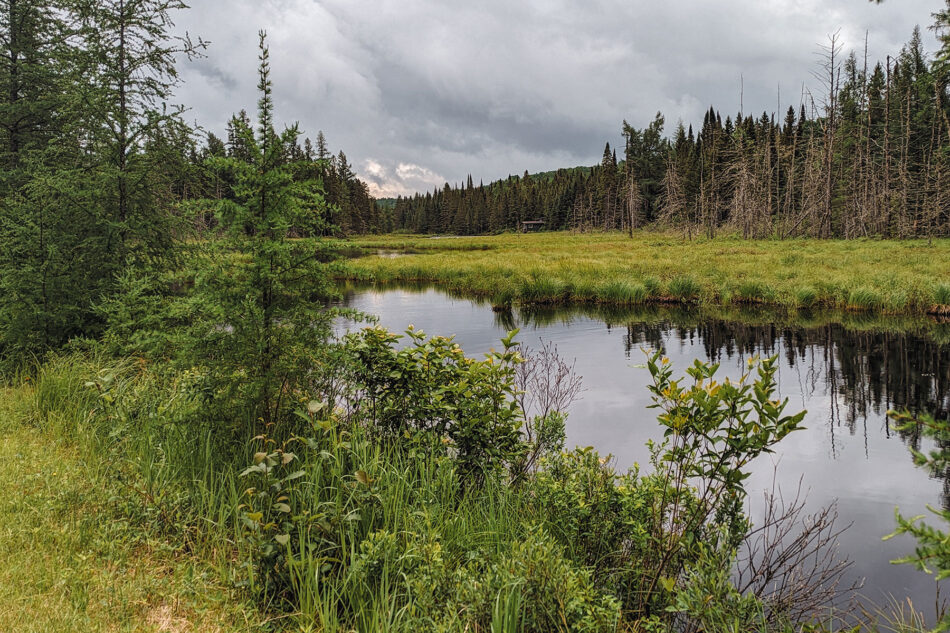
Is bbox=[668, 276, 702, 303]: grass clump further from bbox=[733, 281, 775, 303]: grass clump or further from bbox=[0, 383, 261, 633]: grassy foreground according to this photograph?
bbox=[0, 383, 261, 633]: grassy foreground

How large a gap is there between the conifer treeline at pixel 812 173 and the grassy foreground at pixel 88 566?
556 cm

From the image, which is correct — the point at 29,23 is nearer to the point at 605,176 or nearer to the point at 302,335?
the point at 302,335

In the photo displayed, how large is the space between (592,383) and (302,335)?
8.08m

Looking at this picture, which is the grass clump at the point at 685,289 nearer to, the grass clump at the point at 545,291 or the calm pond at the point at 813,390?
the calm pond at the point at 813,390

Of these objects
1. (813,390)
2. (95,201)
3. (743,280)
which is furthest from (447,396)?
(743,280)

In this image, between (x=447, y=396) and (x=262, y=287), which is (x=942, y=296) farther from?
(x=262, y=287)

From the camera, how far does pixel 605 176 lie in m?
89.9

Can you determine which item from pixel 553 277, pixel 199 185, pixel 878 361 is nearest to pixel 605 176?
pixel 553 277

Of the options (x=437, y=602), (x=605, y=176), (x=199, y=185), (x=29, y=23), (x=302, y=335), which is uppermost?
(x=605, y=176)

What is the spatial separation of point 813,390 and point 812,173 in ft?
172

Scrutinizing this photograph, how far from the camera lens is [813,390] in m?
10.8

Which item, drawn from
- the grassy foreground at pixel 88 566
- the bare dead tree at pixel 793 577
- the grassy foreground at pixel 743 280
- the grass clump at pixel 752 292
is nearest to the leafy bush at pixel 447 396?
the grassy foreground at pixel 88 566

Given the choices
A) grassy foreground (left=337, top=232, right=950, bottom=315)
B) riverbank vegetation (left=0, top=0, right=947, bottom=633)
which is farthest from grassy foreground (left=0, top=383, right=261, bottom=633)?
grassy foreground (left=337, top=232, right=950, bottom=315)

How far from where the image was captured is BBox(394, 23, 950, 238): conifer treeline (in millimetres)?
44000
